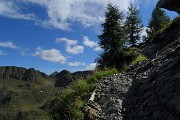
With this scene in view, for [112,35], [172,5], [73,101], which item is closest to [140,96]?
[73,101]

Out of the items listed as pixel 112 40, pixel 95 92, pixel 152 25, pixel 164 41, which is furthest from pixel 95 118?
pixel 152 25

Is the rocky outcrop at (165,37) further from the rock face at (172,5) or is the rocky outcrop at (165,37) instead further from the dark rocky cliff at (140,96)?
the dark rocky cliff at (140,96)

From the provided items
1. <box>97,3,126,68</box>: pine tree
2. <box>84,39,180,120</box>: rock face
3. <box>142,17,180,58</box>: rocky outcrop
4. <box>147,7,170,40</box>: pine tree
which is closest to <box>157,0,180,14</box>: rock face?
<box>84,39,180,120</box>: rock face

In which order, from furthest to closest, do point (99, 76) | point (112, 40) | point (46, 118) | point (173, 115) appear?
1. point (112, 40)
2. point (99, 76)
3. point (46, 118)
4. point (173, 115)

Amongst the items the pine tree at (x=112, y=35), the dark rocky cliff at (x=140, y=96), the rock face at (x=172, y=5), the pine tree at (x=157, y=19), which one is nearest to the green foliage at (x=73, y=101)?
the dark rocky cliff at (x=140, y=96)

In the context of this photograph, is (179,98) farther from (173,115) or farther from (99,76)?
(99,76)

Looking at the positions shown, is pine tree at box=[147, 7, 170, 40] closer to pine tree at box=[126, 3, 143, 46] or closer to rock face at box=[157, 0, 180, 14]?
pine tree at box=[126, 3, 143, 46]

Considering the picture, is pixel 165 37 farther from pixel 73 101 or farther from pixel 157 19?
pixel 157 19

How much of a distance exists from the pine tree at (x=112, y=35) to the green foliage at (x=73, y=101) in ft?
101

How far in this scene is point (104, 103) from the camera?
40.1 feet

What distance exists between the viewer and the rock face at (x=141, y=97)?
9.05 m

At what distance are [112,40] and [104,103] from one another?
3667cm

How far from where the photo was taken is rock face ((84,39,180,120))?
356 inches

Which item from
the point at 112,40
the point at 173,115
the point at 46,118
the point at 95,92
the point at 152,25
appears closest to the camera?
the point at 173,115
